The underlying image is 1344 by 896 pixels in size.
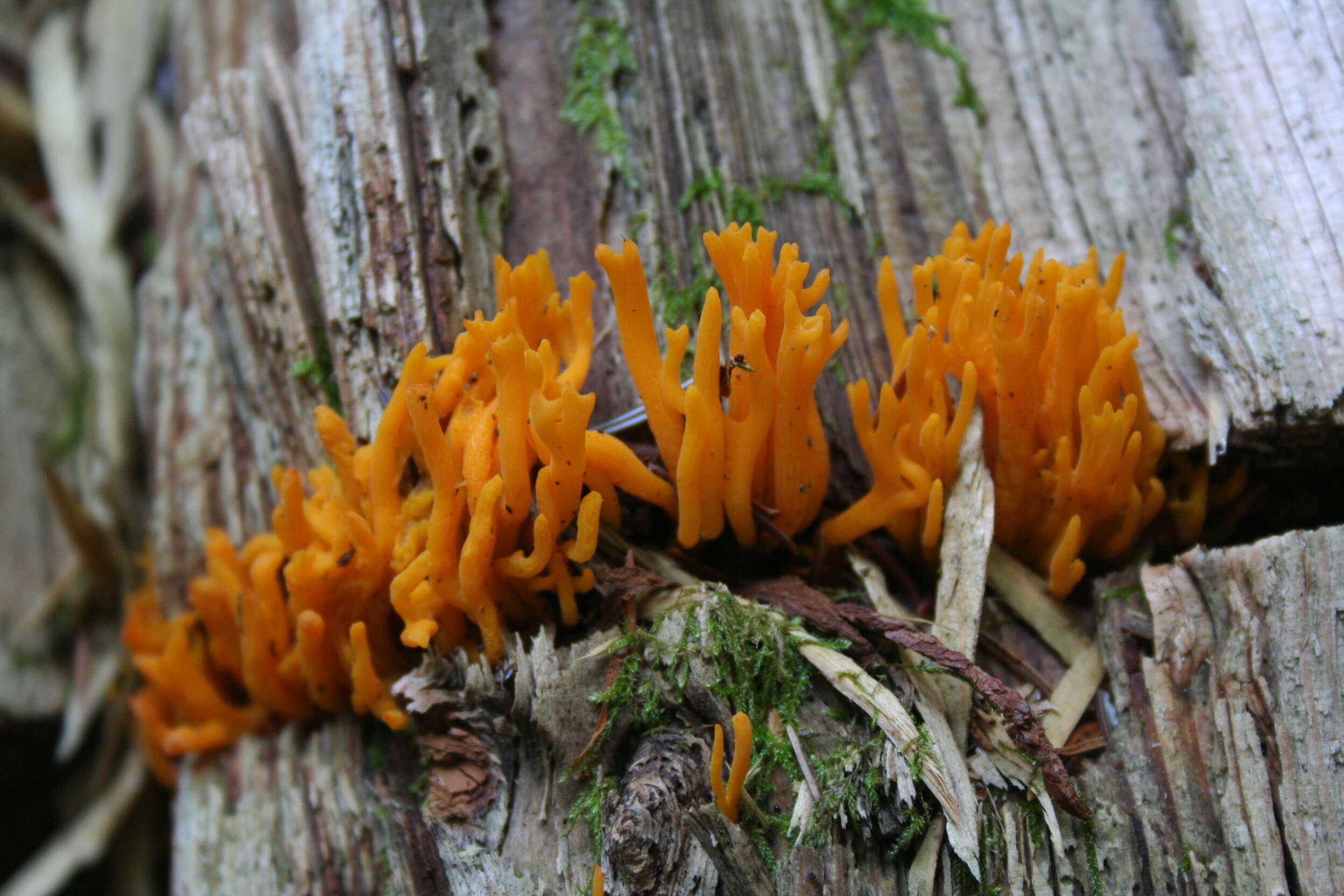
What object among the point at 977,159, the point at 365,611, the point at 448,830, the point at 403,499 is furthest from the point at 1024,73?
the point at 448,830

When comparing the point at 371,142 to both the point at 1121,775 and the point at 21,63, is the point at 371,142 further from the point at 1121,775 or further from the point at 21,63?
the point at 21,63

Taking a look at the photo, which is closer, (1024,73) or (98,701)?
(1024,73)

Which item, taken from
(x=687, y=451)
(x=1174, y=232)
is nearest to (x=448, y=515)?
(x=687, y=451)

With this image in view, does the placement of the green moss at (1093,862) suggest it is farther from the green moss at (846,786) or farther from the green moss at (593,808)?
the green moss at (593,808)

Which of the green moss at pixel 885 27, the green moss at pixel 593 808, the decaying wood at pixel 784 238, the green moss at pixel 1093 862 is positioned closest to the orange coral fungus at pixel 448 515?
the decaying wood at pixel 784 238

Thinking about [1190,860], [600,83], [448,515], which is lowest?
[1190,860]

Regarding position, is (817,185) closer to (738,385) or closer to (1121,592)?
(738,385)

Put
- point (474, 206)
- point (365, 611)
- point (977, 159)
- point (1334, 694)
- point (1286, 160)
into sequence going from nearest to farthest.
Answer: point (1334, 694) → point (365, 611) → point (1286, 160) → point (474, 206) → point (977, 159)
